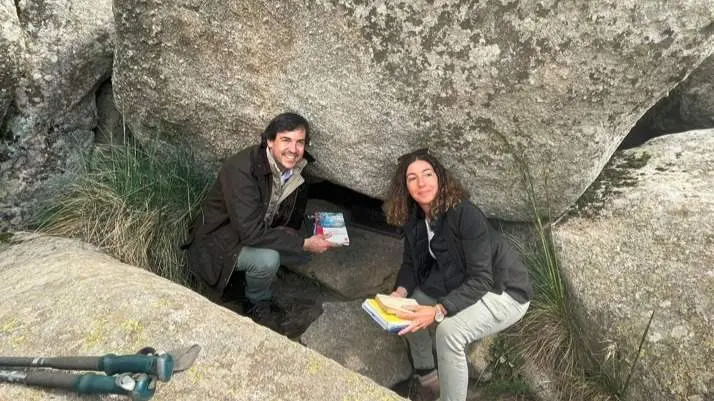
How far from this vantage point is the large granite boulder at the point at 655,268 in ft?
11.0

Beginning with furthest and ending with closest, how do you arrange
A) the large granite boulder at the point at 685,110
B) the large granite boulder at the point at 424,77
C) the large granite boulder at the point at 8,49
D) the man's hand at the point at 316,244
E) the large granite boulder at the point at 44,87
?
the large granite boulder at the point at 685,110 → the large granite boulder at the point at 44,87 → the large granite boulder at the point at 8,49 → the man's hand at the point at 316,244 → the large granite boulder at the point at 424,77

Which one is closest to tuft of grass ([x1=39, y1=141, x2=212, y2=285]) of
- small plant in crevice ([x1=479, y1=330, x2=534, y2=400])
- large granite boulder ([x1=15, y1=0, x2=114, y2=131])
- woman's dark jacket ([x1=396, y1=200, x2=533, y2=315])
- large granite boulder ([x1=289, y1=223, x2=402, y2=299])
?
large granite boulder ([x1=15, y1=0, x2=114, y2=131])

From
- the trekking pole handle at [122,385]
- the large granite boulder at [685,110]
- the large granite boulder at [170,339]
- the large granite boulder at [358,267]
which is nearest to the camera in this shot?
the trekking pole handle at [122,385]

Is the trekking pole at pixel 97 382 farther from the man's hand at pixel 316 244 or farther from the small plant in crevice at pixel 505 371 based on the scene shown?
the small plant in crevice at pixel 505 371

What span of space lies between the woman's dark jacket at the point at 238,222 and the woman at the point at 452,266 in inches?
34.1

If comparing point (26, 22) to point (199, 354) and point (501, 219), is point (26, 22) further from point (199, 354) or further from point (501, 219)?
point (501, 219)

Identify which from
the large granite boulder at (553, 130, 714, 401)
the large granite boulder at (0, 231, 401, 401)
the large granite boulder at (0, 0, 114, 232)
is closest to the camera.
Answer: the large granite boulder at (0, 231, 401, 401)

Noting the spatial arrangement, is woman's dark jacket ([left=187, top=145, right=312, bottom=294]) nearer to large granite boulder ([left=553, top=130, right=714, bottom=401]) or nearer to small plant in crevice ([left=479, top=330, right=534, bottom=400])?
small plant in crevice ([left=479, top=330, right=534, bottom=400])

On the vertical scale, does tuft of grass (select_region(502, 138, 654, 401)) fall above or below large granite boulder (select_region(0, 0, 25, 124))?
below

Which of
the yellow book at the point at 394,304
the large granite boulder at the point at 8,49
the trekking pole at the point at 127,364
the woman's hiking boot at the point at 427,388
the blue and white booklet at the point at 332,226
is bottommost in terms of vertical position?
the woman's hiking boot at the point at 427,388

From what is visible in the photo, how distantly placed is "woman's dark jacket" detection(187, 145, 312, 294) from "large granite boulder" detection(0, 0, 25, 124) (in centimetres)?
177

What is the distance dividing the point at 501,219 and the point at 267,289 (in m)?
1.87

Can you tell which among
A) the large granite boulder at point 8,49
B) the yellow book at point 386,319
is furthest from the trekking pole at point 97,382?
the large granite boulder at point 8,49

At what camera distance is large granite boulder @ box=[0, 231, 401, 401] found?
2.57 metres
